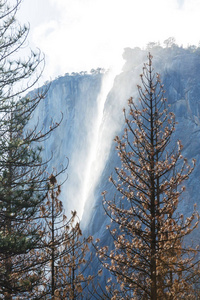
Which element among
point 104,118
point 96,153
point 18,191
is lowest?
point 18,191

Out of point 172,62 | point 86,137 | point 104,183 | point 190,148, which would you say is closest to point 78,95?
point 86,137

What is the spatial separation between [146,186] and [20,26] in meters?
5.41

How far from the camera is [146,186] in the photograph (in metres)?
7.47

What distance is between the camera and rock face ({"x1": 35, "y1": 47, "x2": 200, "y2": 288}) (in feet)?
233

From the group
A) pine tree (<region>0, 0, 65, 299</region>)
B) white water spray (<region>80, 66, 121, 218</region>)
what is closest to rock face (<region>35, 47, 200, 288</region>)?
white water spray (<region>80, 66, 121, 218</region>)

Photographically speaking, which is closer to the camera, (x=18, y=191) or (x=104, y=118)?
(x=18, y=191)

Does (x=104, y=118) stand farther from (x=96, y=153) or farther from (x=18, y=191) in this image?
(x=18, y=191)

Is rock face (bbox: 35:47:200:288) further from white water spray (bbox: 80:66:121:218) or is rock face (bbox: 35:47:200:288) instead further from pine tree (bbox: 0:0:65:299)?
pine tree (bbox: 0:0:65:299)

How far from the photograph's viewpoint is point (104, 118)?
91.6 metres

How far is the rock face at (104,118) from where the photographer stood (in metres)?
71.1

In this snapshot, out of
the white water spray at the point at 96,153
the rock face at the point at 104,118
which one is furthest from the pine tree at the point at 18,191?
the white water spray at the point at 96,153

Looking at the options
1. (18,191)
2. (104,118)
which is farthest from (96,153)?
(18,191)

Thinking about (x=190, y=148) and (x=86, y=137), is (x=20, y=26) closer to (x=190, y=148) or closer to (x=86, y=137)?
(x=190, y=148)

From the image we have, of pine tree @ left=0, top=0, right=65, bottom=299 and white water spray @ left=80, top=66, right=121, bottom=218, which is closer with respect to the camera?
pine tree @ left=0, top=0, right=65, bottom=299
